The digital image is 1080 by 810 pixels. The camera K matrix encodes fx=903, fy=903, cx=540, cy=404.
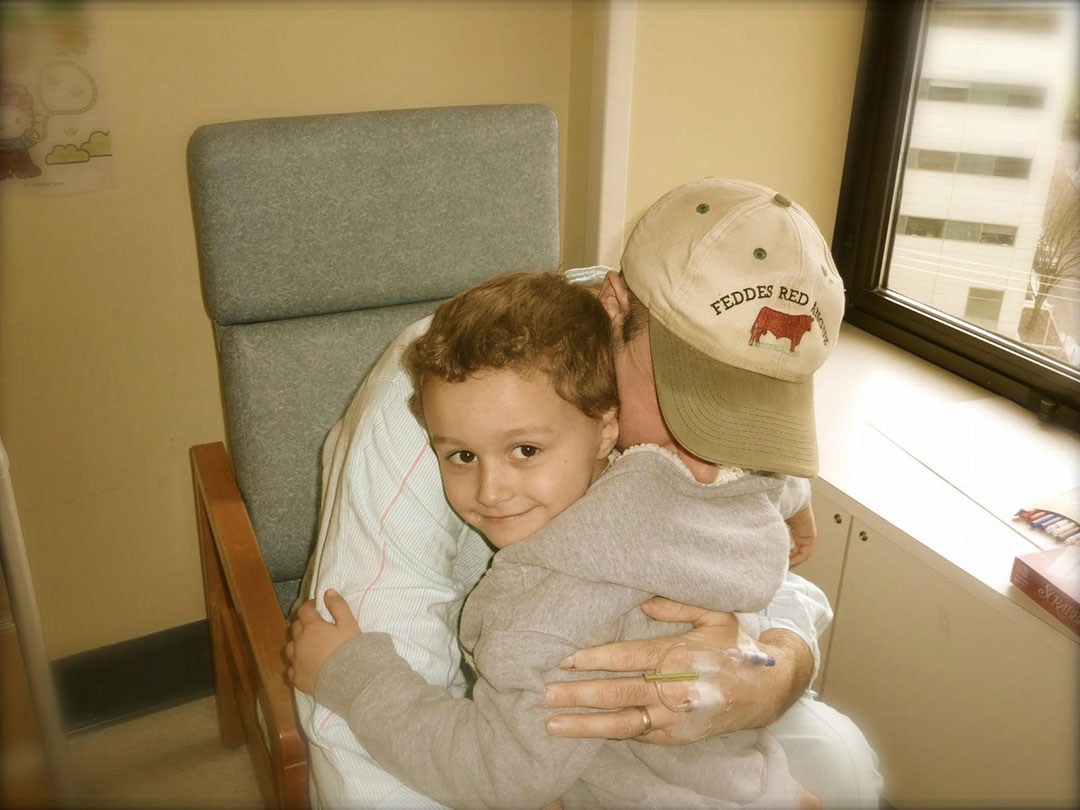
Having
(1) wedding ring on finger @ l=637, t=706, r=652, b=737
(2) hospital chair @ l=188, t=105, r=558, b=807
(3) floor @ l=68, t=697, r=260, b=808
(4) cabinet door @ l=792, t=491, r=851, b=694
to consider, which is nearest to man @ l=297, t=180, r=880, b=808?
(1) wedding ring on finger @ l=637, t=706, r=652, b=737

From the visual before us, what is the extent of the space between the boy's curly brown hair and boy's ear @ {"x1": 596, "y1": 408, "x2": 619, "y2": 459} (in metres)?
0.01

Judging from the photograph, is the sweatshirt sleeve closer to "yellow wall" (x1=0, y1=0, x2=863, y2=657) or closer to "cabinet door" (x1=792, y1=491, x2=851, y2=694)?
"cabinet door" (x1=792, y1=491, x2=851, y2=694)

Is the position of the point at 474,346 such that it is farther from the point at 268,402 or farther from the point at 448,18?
the point at 448,18

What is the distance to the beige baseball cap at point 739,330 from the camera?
87 cm

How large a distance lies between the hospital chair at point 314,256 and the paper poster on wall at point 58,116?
281 millimetres

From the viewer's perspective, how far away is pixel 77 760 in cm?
46

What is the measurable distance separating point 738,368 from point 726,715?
358mm

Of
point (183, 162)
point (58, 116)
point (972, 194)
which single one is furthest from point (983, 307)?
point (58, 116)

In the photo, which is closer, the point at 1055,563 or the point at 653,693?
the point at 653,693

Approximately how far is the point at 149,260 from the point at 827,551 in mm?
1210

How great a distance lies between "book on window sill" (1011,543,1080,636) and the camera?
1.10 metres

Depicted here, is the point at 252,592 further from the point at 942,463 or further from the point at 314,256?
the point at 942,463

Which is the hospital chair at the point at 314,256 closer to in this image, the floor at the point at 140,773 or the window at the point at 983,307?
the floor at the point at 140,773

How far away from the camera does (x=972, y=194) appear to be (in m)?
1.71
